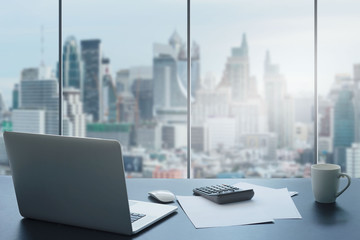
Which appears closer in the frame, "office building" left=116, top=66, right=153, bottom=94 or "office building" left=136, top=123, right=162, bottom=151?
"office building" left=136, top=123, right=162, bottom=151

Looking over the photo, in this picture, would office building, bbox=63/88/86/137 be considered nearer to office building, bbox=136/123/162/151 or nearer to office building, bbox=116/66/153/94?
office building, bbox=116/66/153/94

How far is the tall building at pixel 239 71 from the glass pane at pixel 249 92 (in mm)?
38

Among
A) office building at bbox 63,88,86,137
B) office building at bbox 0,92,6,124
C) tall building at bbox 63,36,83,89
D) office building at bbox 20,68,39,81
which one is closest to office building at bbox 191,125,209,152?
office building at bbox 63,88,86,137

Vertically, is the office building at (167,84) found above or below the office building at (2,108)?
above

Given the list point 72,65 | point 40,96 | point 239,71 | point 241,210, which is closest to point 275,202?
point 241,210

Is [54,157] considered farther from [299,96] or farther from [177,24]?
[177,24]

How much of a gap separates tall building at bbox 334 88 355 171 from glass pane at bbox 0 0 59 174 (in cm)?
989

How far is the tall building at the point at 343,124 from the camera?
13617 millimetres

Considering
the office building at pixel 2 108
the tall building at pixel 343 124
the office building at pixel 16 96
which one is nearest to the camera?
the tall building at pixel 343 124

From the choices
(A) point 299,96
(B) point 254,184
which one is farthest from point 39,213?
(A) point 299,96

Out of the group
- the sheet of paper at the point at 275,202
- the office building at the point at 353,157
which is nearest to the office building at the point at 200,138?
the office building at the point at 353,157

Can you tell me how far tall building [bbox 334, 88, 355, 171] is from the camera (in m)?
13.6

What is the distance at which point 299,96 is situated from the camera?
13.6m

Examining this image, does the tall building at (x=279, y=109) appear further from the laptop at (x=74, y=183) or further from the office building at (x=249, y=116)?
the laptop at (x=74, y=183)
